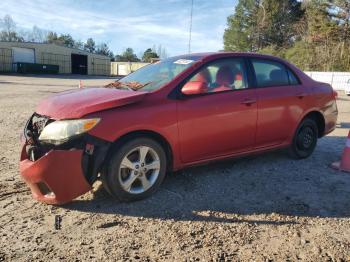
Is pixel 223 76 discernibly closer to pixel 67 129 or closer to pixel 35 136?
pixel 67 129

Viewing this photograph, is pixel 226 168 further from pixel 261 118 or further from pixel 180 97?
pixel 180 97

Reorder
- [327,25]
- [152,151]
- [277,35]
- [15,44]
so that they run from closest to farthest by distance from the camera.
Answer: [152,151] < [327,25] < [15,44] < [277,35]

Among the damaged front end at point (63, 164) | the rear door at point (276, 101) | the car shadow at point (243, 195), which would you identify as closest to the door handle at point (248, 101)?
the rear door at point (276, 101)

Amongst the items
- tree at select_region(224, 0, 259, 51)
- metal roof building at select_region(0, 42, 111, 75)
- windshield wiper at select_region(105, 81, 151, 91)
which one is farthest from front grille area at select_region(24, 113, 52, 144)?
tree at select_region(224, 0, 259, 51)

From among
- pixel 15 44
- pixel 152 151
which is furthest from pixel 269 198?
pixel 15 44

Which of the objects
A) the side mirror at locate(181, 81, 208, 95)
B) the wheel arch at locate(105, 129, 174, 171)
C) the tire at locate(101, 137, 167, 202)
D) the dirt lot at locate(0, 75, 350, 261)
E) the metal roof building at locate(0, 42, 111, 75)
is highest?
the metal roof building at locate(0, 42, 111, 75)

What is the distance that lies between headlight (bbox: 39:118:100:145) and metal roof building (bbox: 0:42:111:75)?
152 ft

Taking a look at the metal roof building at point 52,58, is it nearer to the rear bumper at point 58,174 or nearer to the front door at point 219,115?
the front door at point 219,115

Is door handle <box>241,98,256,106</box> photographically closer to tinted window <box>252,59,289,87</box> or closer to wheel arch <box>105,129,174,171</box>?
tinted window <box>252,59,289,87</box>

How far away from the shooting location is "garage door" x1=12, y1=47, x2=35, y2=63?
1948 inches

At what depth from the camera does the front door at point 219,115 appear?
4520mm

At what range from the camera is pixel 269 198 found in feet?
14.7

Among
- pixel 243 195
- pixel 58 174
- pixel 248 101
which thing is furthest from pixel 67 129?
pixel 248 101

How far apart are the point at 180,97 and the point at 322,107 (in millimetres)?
2903
